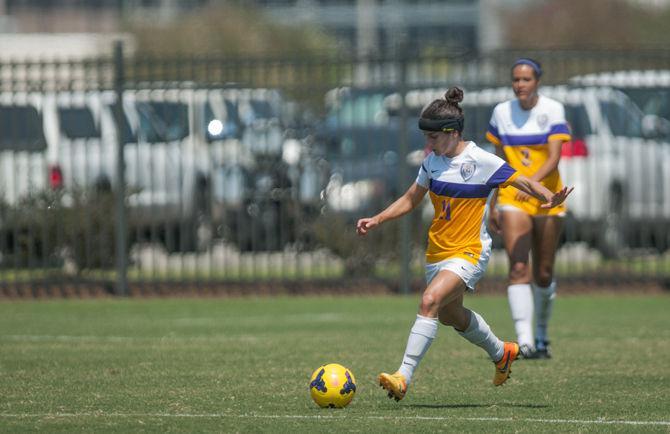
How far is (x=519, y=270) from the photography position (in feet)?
39.9

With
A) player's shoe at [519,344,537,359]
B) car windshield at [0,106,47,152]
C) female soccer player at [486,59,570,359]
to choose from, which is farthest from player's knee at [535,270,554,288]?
car windshield at [0,106,47,152]

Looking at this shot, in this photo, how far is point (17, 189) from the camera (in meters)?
19.0

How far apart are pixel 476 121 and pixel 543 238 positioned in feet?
22.3

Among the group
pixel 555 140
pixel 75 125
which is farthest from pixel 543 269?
pixel 75 125

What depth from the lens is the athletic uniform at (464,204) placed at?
9328 millimetres

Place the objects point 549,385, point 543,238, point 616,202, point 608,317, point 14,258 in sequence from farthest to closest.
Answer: point 616,202 → point 14,258 → point 608,317 → point 543,238 → point 549,385

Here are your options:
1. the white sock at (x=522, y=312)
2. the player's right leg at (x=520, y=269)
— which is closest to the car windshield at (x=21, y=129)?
the player's right leg at (x=520, y=269)

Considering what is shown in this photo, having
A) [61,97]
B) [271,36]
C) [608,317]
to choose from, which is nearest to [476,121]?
[608,317]

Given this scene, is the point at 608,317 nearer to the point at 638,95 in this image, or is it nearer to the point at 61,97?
the point at 638,95

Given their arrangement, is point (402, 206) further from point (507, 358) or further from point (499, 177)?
point (507, 358)

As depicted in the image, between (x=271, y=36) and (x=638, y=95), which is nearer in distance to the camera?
(x=638, y=95)

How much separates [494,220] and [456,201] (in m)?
2.76

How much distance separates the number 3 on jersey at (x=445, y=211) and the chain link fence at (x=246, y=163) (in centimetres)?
927

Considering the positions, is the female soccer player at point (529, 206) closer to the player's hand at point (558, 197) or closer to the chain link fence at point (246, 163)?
the player's hand at point (558, 197)
